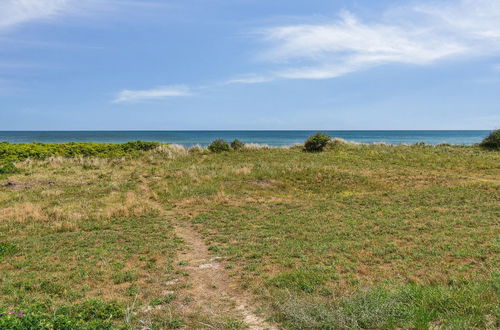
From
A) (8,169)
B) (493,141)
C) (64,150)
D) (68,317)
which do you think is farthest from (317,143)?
(68,317)

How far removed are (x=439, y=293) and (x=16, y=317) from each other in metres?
7.59

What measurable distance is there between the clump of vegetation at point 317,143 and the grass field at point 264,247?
43.7 feet

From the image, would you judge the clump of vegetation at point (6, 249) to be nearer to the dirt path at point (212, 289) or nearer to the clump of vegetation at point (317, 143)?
the dirt path at point (212, 289)

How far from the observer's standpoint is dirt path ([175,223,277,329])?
21.6ft

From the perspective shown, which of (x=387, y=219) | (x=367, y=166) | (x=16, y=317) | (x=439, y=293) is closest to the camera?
(x=16, y=317)

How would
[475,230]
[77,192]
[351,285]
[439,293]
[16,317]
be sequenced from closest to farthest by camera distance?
[16,317]
[439,293]
[351,285]
[475,230]
[77,192]

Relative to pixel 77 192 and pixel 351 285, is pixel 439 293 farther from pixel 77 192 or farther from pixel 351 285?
pixel 77 192

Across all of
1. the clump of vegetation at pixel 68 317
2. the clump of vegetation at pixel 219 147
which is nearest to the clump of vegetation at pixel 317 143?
the clump of vegetation at pixel 219 147

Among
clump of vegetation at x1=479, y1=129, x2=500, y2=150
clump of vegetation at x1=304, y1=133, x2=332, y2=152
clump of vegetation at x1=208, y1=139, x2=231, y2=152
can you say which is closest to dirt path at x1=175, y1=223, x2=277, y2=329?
clump of vegetation at x1=208, y1=139, x2=231, y2=152

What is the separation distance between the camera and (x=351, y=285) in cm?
758

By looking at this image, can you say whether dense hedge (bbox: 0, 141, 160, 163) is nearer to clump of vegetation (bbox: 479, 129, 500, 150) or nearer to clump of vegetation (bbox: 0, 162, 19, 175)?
clump of vegetation (bbox: 0, 162, 19, 175)

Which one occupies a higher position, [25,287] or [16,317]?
[16,317]

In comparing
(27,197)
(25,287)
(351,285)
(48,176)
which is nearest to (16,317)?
(25,287)

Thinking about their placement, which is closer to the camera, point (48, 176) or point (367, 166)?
point (48, 176)
